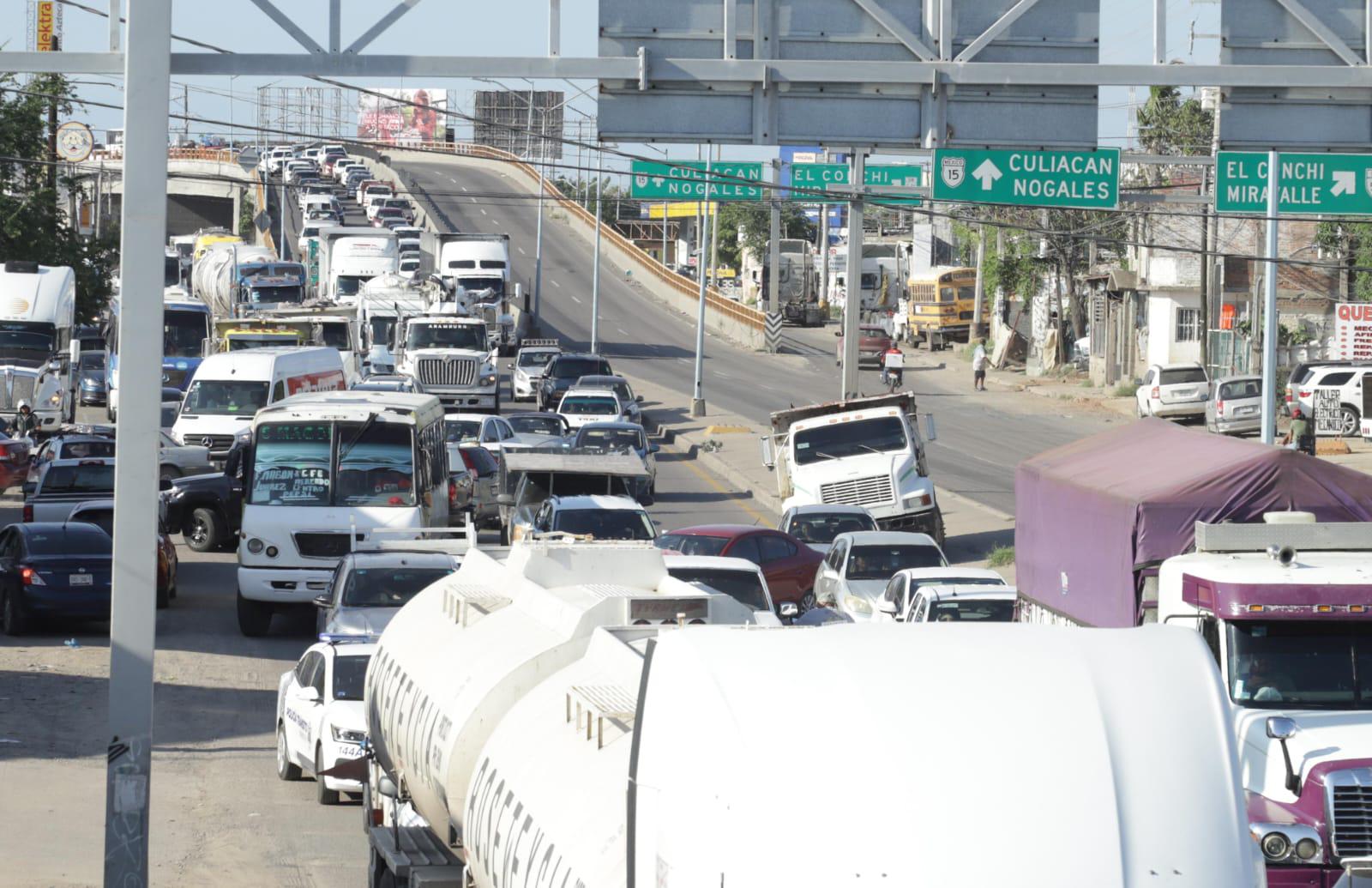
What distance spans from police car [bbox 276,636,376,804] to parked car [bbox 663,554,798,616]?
424 cm

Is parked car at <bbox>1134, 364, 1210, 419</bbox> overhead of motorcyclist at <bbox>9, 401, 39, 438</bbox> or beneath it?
overhead

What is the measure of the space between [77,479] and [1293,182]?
20310 mm

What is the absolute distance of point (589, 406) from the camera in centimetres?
4672

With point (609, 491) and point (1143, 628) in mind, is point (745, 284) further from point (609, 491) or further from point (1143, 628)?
point (1143, 628)

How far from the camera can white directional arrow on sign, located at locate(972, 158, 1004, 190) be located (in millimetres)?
26141

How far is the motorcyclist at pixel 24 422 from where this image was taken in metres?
41.0

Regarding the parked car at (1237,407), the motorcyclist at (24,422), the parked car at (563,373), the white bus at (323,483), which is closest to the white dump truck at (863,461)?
the white bus at (323,483)

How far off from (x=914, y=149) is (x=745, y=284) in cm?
10110

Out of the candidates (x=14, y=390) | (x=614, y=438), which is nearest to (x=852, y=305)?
(x=614, y=438)

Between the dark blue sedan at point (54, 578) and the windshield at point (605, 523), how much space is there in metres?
6.08

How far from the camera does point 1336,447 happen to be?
139 ft

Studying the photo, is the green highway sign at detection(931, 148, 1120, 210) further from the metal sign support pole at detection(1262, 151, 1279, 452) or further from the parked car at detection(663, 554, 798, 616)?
the parked car at detection(663, 554, 798, 616)

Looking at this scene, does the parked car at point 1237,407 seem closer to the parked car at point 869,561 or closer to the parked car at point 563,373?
the parked car at point 563,373

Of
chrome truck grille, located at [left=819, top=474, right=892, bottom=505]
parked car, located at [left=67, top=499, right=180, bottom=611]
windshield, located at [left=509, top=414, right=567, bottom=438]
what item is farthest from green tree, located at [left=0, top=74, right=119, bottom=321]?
chrome truck grille, located at [left=819, top=474, right=892, bottom=505]
